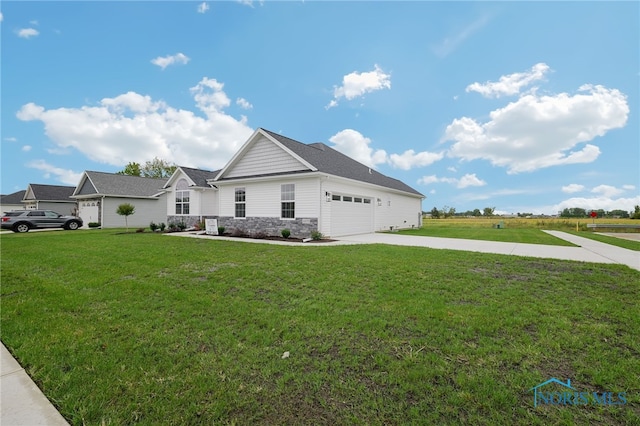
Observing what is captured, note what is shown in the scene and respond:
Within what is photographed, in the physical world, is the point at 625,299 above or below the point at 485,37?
below

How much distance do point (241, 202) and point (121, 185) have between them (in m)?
19.5

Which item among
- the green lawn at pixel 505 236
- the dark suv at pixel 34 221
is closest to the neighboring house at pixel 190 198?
the dark suv at pixel 34 221

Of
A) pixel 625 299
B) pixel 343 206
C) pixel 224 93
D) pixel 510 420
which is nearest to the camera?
pixel 510 420

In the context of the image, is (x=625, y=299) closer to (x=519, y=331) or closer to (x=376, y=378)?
(x=519, y=331)

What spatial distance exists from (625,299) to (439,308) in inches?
131

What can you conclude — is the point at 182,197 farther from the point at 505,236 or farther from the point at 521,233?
the point at 521,233

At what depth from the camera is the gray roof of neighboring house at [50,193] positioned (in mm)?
29900

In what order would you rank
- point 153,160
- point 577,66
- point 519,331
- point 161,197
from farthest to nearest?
point 153,160, point 161,197, point 577,66, point 519,331

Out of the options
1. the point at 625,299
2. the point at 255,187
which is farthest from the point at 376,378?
the point at 255,187

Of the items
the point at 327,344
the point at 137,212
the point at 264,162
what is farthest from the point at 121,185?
the point at 327,344

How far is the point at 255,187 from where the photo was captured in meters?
15.8

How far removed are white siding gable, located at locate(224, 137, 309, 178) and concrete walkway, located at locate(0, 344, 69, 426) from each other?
11.8 meters

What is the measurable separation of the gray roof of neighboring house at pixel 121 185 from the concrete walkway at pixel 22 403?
26.2 meters

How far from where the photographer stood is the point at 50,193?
102 feet
